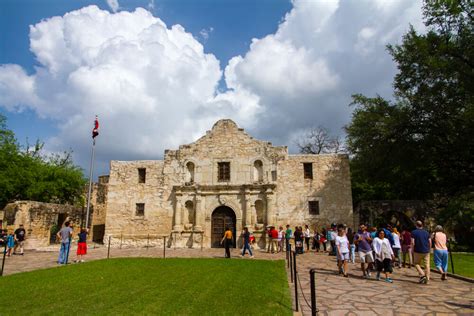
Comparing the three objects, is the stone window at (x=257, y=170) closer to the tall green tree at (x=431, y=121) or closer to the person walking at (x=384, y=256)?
the tall green tree at (x=431, y=121)

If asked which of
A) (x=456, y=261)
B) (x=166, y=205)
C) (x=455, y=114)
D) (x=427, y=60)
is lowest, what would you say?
(x=456, y=261)

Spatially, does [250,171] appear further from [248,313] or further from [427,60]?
[248,313]

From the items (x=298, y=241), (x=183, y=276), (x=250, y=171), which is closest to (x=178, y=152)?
(x=250, y=171)

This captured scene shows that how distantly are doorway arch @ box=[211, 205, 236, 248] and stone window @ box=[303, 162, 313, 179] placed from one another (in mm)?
5493

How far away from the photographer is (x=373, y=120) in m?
20.0

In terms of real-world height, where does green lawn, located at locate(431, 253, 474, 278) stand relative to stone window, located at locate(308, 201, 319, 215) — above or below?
below

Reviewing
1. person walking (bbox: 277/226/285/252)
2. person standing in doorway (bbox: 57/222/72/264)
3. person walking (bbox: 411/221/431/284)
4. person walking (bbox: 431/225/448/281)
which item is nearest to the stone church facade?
person walking (bbox: 277/226/285/252)

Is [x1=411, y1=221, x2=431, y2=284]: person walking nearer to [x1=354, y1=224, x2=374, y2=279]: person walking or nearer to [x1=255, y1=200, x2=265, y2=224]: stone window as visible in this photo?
[x1=354, y1=224, x2=374, y2=279]: person walking

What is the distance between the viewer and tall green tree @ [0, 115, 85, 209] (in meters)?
26.8

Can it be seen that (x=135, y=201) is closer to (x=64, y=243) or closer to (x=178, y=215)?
(x=178, y=215)

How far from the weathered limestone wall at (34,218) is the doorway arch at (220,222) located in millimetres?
9583

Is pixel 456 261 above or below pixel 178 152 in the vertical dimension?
below

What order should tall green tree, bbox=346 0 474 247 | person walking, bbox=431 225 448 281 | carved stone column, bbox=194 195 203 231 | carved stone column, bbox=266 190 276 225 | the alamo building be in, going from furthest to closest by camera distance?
carved stone column, bbox=194 195 203 231 < the alamo building < carved stone column, bbox=266 190 276 225 < tall green tree, bbox=346 0 474 247 < person walking, bbox=431 225 448 281

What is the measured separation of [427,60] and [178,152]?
1645 cm
